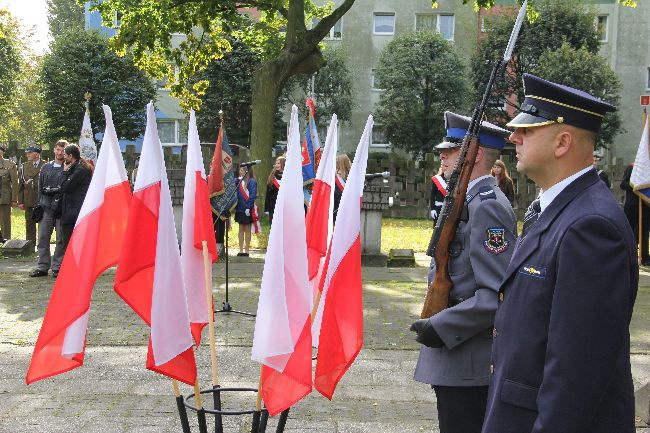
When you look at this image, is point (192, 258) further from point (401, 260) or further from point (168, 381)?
point (401, 260)

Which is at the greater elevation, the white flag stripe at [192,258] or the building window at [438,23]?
the building window at [438,23]

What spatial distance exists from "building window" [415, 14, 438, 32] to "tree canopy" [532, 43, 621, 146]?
32.4ft

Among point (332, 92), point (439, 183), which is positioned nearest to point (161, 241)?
point (439, 183)

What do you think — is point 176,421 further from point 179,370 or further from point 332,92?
point 332,92

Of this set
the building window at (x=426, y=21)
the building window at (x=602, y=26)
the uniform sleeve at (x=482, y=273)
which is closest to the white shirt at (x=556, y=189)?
the uniform sleeve at (x=482, y=273)

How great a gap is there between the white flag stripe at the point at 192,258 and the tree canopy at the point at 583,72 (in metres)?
38.7

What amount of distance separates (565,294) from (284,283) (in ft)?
5.49

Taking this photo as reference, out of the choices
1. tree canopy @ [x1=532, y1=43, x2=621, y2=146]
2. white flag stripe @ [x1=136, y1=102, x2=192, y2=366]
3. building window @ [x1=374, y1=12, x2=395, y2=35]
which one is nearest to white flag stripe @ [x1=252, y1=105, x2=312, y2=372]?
white flag stripe @ [x1=136, y1=102, x2=192, y2=366]

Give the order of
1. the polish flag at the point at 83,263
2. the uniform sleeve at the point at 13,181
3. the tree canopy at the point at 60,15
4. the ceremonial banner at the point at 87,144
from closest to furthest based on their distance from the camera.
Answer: the polish flag at the point at 83,263 < the ceremonial banner at the point at 87,144 < the uniform sleeve at the point at 13,181 < the tree canopy at the point at 60,15

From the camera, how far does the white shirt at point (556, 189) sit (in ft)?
9.29

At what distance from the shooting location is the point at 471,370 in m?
3.83

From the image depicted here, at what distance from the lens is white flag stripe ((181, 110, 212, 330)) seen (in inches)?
193

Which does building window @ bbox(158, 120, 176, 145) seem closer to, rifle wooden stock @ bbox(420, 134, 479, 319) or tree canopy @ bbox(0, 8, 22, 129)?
tree canopy @ bbox(0, 8, 22, 129)

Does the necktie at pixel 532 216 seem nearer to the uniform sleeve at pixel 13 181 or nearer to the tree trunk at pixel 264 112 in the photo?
the uniform sleeve at pixel 13 181
